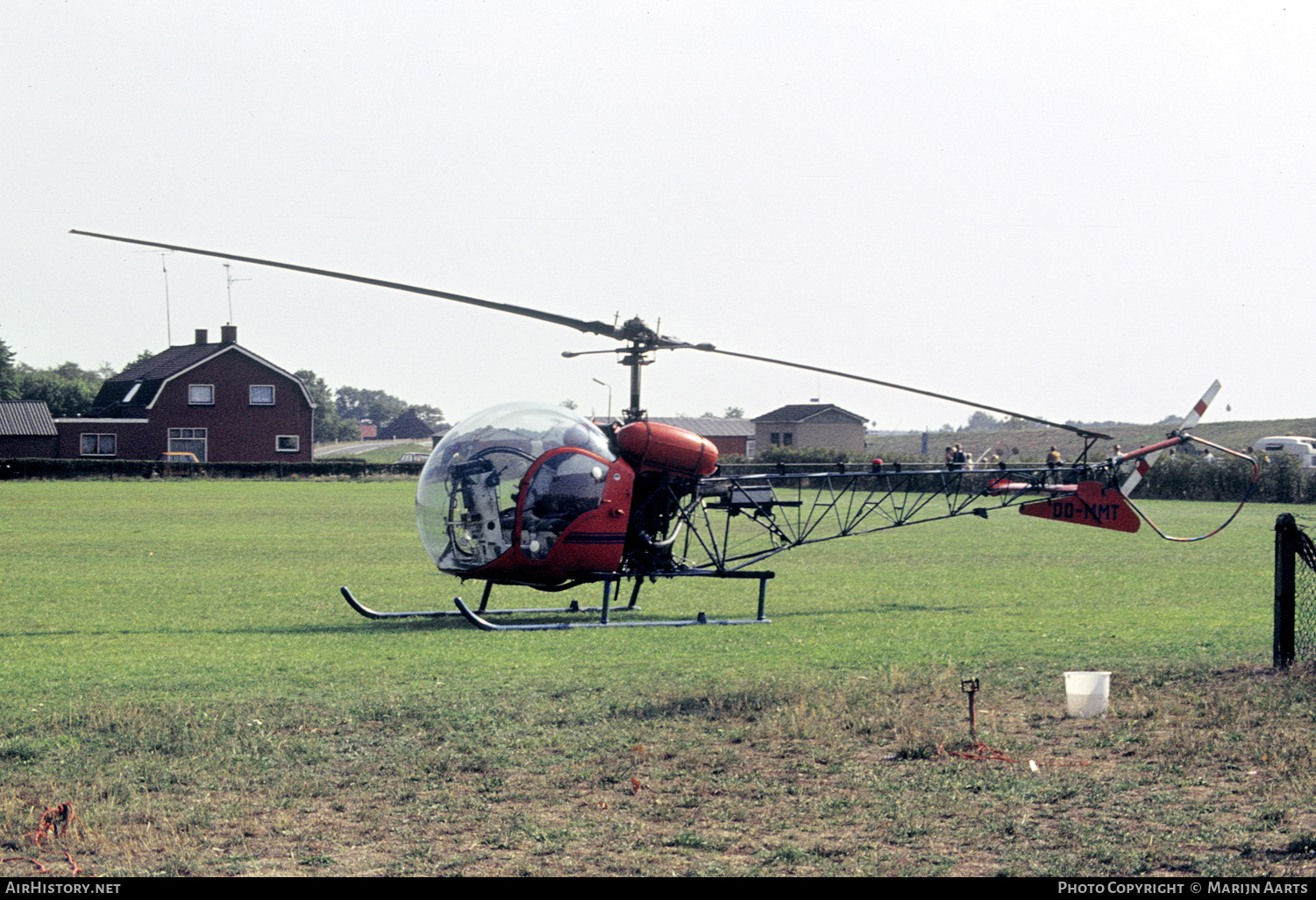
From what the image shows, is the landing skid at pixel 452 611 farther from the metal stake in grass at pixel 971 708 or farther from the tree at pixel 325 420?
the tree at pixel 325 420

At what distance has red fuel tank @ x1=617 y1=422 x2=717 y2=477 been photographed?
47.4 ft

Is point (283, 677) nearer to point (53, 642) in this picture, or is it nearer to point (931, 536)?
point (53, 642)

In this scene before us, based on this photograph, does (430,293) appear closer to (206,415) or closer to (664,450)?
(664,450)

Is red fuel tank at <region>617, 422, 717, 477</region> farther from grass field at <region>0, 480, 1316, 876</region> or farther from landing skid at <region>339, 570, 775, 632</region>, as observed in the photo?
grass field at <region>0, 480, 1316, 876</region>

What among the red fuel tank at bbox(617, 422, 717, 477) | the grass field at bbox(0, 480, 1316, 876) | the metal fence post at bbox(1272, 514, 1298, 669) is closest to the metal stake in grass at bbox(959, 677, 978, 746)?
the grass field at bbox(0, 480, 1316, 876)

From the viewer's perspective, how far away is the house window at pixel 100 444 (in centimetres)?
7588

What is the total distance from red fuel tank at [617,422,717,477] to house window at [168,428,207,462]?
224 ft

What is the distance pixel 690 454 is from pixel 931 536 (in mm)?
18019

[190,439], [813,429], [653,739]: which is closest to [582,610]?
[653,739]

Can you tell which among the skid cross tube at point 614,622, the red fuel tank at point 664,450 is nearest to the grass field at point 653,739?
the skid cross tube at point 614,622

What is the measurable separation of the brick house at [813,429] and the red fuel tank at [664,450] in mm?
86694

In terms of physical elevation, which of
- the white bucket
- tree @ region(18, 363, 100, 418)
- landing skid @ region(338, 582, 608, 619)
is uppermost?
tree @ region(18, 363, 100, 418)

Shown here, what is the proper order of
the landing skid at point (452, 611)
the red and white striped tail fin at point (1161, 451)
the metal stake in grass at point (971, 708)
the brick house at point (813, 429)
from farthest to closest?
the brick house at point (813, 429) < the red and white striped tail fin at point (1161, 451) < the landing skid at point (452, 611) < the metal stake in grass at point (971, 708)

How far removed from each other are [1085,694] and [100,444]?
77.6 meters
